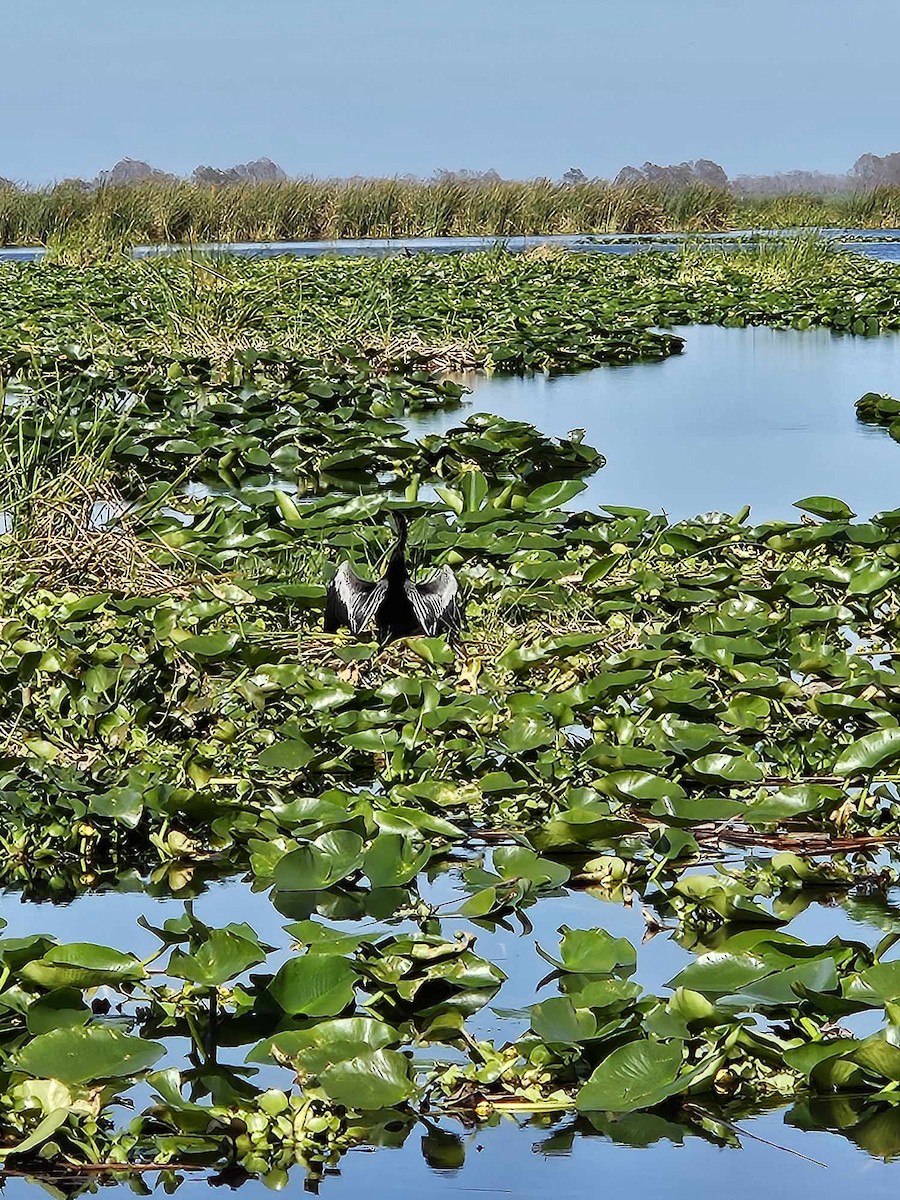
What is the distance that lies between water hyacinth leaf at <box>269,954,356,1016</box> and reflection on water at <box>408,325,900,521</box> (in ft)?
13.6

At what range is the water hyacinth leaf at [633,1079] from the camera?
194cm

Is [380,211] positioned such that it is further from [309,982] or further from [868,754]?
[309,982]

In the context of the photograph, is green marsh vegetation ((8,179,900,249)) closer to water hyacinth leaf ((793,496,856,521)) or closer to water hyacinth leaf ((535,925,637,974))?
water hyacinth leaf ((793,496,856,521))

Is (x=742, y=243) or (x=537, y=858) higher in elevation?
(x=742, y=243)

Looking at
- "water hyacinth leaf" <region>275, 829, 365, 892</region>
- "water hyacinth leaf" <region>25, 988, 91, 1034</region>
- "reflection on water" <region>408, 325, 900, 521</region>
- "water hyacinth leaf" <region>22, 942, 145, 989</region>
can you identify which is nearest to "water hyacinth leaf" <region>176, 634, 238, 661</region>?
"water hyacinth leaf" <region>275, 829, 365, 892</region>

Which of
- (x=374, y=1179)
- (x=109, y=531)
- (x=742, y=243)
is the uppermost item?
(x=742, y=243)

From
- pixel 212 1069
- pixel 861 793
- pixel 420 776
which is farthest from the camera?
pixel 420 776

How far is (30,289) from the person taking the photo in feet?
43.9

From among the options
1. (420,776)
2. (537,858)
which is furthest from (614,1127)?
(420,776)

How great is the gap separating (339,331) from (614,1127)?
862 cm

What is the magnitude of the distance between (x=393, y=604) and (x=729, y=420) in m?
5.02

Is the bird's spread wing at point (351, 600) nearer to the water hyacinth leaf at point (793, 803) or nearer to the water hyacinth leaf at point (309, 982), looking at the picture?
the water hyacinth leaf at point (793, 803)

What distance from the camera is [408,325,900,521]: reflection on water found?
6645 millimetres

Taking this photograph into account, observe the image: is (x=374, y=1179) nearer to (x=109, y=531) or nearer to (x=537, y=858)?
(x=537, y=858)
